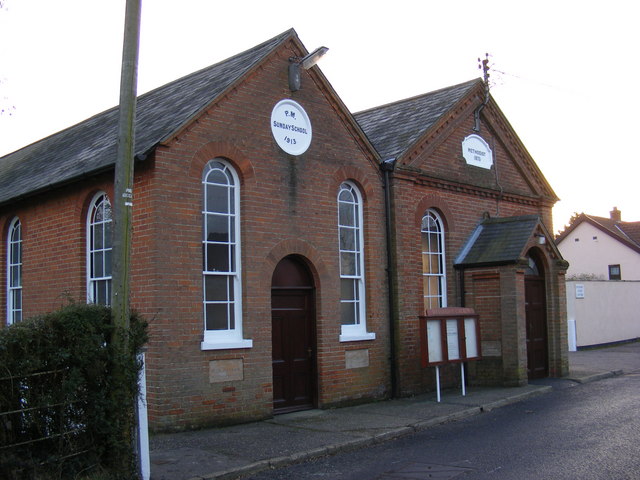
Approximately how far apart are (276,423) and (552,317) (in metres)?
8.57

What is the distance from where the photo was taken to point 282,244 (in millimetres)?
12062

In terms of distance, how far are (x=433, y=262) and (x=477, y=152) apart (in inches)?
130

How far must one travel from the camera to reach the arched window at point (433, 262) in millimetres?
15414

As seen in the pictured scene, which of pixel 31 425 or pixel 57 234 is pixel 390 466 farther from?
pixel 57 234

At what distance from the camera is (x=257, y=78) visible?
12094mm

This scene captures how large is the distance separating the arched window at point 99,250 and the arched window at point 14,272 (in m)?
2.91

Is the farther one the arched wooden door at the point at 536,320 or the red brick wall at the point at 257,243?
the arched wooden door at the point at 536,320

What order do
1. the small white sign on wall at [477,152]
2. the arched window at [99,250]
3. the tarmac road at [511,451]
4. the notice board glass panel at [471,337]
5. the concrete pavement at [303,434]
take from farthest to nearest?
the small white sign on wall at [477,152] < the notice board glass panel at [471,337] < the arched window at [99,250] < the concrete pavement at [303,434] < the tarmac road at [511,451]

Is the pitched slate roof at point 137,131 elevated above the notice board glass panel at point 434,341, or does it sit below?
above

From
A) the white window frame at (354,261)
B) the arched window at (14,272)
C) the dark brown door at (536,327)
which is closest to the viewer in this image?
the white window frame at (354,261)

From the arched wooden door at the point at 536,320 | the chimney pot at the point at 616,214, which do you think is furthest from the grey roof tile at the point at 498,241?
the chimney pot at the point at 616,214

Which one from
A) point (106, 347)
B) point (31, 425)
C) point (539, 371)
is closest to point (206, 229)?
point (106, 347)

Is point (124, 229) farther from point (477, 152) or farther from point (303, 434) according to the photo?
point (477, 152)

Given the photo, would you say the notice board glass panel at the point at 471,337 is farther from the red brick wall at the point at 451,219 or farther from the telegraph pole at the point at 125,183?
the telegraph pole at the point at 125,183
